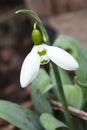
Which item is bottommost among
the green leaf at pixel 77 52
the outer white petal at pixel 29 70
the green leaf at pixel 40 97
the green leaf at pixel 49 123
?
the green leaf at pixel 40 97

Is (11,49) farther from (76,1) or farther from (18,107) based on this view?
(18,107)

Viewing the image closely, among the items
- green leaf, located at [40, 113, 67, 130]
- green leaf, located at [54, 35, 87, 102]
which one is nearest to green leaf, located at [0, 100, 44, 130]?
green leaf, located at [40, 113, 67, 130]

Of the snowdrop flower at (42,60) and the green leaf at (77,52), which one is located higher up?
the snowdrop flower at (42,60)

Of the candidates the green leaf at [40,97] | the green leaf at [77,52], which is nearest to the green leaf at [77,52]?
the green leaf at [77,52]

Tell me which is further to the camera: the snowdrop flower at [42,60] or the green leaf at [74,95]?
the green leaf at [74,95]

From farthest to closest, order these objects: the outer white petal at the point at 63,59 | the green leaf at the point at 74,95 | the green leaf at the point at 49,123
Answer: the green leaf at the point at 74,95
the green leaf at the point at 49,123
the outer white petal at the point at 63,59

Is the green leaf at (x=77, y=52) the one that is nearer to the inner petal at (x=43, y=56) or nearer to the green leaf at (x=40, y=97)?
the green leaf at (x=40, y=97)

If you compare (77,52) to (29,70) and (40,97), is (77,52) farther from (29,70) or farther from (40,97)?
(29,70)

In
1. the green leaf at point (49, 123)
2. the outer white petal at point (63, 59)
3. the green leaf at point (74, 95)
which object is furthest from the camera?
the green leaf at point (74, 95)
